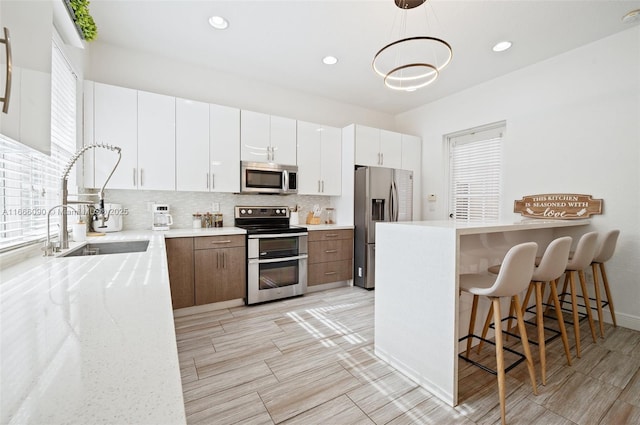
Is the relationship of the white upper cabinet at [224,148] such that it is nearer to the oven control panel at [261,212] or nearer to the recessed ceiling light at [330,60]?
the oven control panel at [261,212]

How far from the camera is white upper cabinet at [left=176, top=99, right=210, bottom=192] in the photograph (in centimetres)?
307

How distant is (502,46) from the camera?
2.91 meters

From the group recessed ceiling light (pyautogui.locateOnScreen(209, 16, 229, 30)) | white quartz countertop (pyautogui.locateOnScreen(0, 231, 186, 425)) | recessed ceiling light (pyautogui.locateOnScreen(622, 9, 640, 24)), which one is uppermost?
recessed ceiling light (pyautogui.locateOnScreen(209, 16, 229, 30))

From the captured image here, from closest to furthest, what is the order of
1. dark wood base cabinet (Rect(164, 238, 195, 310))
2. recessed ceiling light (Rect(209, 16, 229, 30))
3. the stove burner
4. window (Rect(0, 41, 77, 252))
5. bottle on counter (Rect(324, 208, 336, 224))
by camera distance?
window (Rect(0, 41, 77, 252))
recessed ceiling light (Rect(209, 16, 229, 30))
dark wood base cabinet (Rect(164, 238, 195, 310))
the stove burner
bottle on counter (Rect(324, 208, 336, 224))

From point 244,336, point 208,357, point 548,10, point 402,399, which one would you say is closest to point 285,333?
point 244,336

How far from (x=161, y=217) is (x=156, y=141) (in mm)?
828

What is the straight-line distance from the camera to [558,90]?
3086 mm

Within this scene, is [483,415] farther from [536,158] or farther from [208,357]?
[536,158]

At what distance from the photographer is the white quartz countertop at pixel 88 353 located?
1.29 feet

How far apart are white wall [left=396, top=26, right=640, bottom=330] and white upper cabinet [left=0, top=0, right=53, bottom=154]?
14.3 feet

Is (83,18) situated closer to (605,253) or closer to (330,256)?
(330,256)

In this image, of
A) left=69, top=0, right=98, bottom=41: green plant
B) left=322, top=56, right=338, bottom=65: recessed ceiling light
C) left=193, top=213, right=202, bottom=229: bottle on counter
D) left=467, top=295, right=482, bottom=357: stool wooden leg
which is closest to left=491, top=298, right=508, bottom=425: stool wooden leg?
left=467, top=295, right=482, bottom=357: stool wooden leg

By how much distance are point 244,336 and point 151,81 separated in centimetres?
302

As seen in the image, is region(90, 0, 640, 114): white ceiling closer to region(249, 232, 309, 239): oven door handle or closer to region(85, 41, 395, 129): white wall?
region(85, 41, 395, 129): white wall
